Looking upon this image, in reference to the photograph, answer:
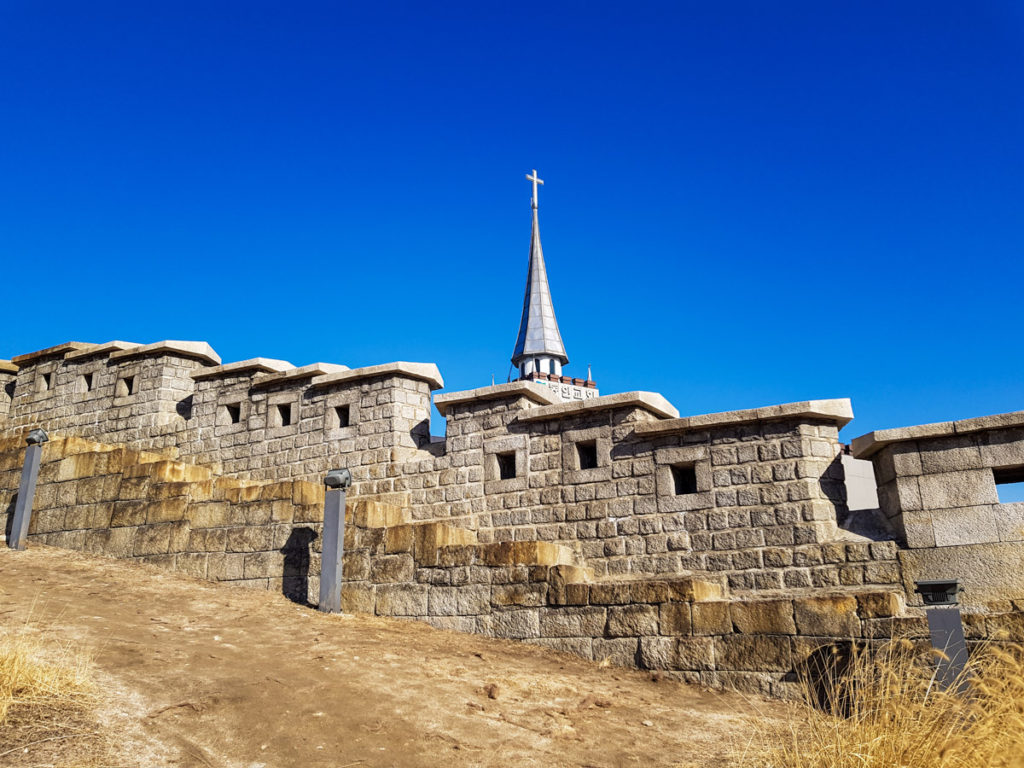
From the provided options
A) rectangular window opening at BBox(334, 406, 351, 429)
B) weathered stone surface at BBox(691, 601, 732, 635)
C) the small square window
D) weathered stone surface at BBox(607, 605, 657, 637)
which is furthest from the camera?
the small square window

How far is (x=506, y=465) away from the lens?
1116cm

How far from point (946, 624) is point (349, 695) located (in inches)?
182

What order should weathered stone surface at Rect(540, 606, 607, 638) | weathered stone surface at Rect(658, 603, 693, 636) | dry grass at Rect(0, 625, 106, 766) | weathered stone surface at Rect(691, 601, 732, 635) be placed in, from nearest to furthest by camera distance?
dry grass at Rect(0, 625, 106, 766) → weathered stone surface at Rect(691, 601, 732, 635) → weathered stone surface at Rect(658, 603, 693, 636) → weathered stone surface at Rect(540, 606, 607, 638)

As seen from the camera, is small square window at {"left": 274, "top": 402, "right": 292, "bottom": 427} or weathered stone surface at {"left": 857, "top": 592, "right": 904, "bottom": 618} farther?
small square window at {"left": 274, "top": 402, "right": 292, "bottom": 427}

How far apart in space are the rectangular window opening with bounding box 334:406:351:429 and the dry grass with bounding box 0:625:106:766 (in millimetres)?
6728

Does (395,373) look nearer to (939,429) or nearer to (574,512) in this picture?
(574,512)

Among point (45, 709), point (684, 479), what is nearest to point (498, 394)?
point (684, 479)

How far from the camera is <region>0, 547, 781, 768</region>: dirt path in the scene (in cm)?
529

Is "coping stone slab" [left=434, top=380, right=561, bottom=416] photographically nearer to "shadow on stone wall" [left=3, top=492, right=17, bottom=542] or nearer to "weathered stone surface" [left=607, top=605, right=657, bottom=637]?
"weathered stone surface" [left=607, top=605, right=657, bottom=637]

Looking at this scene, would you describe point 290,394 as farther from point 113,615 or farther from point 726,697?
point 726,697

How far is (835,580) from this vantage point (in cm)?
846

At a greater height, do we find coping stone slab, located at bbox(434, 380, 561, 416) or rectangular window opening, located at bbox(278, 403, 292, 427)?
rectangular window opening, located at bbox(278, 403, 292, 427)

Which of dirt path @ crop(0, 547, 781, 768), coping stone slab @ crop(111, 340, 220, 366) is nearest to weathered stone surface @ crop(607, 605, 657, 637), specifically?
dirt path @ crop(0, 547, 781, 768)

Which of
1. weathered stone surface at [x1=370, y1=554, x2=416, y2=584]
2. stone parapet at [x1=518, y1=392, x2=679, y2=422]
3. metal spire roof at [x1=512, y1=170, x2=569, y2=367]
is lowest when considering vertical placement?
weathered stone surface at [x1=370, y1=554, x2=416, y2=584]
